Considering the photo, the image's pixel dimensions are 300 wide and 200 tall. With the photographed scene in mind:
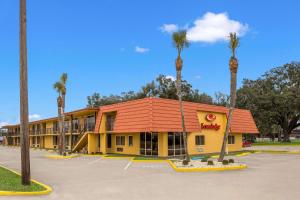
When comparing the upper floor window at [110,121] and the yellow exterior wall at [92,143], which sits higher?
the upper floor window at [110,121]

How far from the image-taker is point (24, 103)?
15211 mm

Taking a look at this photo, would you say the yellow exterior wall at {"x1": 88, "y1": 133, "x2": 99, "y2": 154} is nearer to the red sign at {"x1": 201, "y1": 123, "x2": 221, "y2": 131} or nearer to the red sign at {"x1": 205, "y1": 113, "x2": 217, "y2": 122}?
the red sign at {"x1": 201, "y1": 123, "x2": 221, "y2": 131}

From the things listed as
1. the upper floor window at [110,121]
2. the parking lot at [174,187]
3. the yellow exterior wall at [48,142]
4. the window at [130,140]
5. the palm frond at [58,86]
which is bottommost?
the yellow exterior wall at [48,142]

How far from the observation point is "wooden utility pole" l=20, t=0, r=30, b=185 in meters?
15.1

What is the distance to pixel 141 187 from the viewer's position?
51.7 feet

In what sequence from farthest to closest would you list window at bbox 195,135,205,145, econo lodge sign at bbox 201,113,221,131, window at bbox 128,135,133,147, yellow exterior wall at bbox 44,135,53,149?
yellow exterior wall at bbox 44,135,53,149
econo lodge sign at bbox 201,113,221,131
window at bbox 195,135,205,145
window at bbox 128,135,133,147

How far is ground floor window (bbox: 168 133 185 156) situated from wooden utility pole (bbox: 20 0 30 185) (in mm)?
22897

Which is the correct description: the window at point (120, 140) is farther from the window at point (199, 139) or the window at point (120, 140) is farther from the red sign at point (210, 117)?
the red sign at point (210, 117)

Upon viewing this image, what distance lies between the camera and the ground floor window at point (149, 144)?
37000 mm

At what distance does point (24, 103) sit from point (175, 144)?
24138 millimetres

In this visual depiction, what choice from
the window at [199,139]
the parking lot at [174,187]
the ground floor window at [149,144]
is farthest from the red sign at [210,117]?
the parking lot at [174,187]

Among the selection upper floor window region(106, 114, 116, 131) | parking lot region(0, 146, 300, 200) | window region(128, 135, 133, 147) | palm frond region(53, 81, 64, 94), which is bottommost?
parking lot region(0, 146, 300, 200)

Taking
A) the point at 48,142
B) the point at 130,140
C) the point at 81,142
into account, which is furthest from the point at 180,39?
the point at 48,142

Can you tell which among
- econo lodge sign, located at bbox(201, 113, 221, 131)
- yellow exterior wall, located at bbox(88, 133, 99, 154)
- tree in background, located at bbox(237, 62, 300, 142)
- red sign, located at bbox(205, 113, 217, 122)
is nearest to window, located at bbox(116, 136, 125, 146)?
yellow exterior wall, located at bbox(88, 133, 99, 154)
